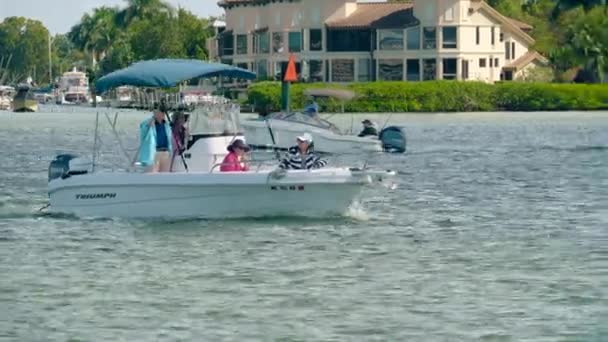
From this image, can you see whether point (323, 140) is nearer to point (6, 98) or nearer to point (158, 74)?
point (158, 74)

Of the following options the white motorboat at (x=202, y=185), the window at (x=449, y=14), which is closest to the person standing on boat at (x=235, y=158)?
the white motorboat at (x=202, y=185)

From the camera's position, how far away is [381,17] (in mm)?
133875

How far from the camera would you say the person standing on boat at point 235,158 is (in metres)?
30.3

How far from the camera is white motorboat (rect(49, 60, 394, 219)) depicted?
2998 centimetres

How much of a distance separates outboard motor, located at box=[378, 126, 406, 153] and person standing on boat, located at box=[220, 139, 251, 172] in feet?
85.5

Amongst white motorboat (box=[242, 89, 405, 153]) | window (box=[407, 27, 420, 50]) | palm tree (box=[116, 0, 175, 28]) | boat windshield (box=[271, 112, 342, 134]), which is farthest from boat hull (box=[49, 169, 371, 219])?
palm tree (box=[116, 0, 175, 28])

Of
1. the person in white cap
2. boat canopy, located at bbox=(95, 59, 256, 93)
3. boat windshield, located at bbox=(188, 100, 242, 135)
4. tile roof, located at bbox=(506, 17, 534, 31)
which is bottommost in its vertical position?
the person in white cap

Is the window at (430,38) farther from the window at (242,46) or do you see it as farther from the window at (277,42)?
the window at (242,46)

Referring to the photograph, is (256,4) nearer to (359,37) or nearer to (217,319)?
(359,37)

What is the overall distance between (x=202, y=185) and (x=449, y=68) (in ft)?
337

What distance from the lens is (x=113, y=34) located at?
193 metres

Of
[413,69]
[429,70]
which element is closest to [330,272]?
[429,70]

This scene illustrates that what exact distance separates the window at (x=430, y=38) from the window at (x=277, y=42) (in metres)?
13.9

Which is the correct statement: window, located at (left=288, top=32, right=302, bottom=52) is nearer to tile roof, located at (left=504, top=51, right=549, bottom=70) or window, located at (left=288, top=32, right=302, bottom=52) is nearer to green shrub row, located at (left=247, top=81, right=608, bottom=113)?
green shrub row, located at (left=247, top=81, right=608, bottom=113)
